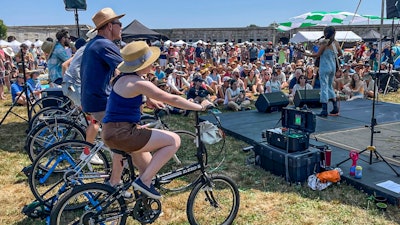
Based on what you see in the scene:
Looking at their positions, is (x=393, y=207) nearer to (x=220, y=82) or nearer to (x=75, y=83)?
(x=75, y=83)

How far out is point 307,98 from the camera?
877cm

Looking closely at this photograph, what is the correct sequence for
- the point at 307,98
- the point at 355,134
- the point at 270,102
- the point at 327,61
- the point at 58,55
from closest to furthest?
the point at 355,134 < the point at 58,55 < the point at 327,61 < the point at 270,102 < the point at 307,98

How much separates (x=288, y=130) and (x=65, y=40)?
436cm

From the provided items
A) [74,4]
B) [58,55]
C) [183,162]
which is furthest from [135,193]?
[74,4]

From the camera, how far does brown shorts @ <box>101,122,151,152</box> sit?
2.89 metres

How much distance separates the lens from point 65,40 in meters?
6.46

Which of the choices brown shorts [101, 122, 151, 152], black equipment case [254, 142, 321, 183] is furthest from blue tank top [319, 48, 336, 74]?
brown shorts [101, 122, 151, 152]

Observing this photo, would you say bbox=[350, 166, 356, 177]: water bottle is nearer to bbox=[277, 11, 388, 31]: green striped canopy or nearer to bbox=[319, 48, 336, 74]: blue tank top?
bbox=[319, 48, 336, 74]: blue tank top

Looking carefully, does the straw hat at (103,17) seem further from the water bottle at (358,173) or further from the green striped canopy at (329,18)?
the green striped canopy at (329,18)

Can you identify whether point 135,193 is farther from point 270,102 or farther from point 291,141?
point 270,102

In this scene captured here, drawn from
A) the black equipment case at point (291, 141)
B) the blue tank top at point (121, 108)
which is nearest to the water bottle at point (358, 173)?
the black equipment case at point (291, 141)

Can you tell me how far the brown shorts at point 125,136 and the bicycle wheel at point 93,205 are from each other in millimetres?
369

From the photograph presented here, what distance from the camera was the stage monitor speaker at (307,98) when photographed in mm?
8680

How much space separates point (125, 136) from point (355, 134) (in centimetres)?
485
